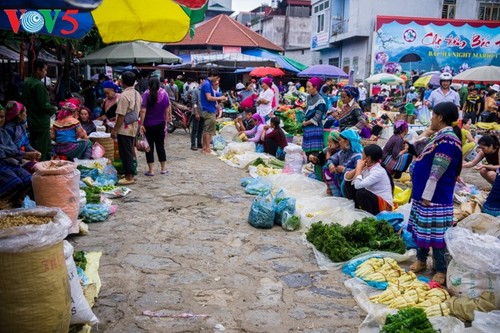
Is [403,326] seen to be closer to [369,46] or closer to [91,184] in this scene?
[91,184]

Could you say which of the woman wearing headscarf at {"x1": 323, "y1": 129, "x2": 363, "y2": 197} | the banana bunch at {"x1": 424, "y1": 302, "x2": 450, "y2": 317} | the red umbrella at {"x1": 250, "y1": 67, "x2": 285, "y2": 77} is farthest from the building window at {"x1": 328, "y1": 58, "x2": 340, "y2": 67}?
the banana bunch at {"x1": 424, "y1": 302, "x2": 450, "y2": 317}

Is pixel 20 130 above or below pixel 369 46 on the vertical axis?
below

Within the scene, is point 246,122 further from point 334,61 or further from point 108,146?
point 334,61

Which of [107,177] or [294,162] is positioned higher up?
[294,162]

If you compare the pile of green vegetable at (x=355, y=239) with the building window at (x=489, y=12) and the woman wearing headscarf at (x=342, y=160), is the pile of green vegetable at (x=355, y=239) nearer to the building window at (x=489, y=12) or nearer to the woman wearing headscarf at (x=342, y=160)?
the woman wearing headscarf at (x=342, y=160)

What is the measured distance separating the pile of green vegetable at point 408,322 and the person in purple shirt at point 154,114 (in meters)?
5.51

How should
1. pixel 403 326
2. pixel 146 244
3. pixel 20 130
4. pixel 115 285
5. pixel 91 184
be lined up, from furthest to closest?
pixel 91 184 < pixel 20 130 < pixel 146 244 < pixel 115 285 < pixel 403 326

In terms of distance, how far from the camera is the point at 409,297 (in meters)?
3.90

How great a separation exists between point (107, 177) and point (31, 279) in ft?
15.6

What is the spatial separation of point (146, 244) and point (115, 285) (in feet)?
3.42

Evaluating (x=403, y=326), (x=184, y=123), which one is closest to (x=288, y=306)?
(x=403, y=326)

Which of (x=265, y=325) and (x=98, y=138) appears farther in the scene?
(x=98, y=138)

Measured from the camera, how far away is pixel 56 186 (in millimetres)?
4871

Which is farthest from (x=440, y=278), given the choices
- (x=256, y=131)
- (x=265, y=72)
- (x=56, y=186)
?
(x=265, y=72)
